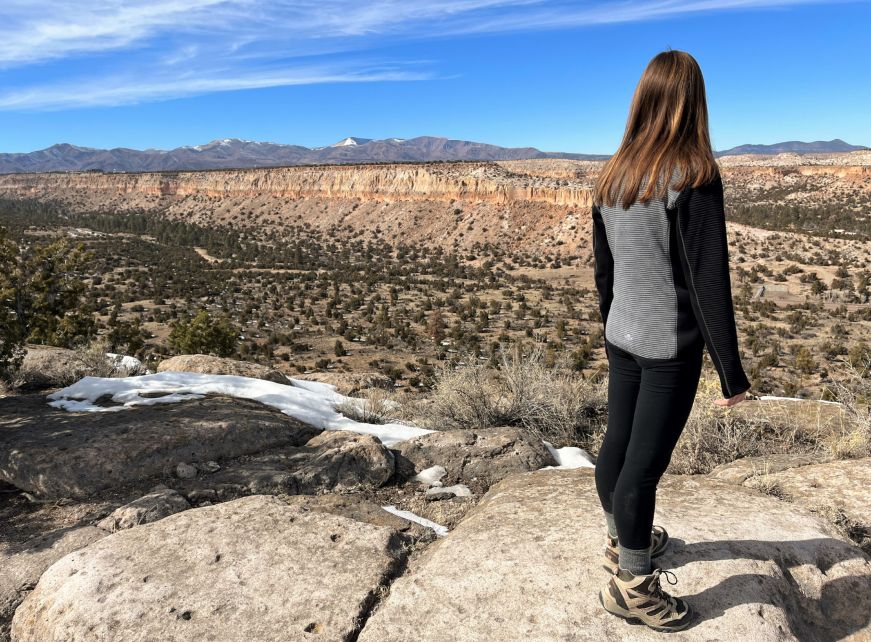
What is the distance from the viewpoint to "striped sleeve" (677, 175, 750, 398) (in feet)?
6.43

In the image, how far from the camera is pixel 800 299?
86.4 ft

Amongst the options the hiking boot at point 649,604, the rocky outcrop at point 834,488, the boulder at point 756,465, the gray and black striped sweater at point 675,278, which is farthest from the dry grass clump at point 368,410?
the gray and black striped sweater at point 675,278

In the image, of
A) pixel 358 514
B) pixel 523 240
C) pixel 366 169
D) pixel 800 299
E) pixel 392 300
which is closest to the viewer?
pixel 358 514

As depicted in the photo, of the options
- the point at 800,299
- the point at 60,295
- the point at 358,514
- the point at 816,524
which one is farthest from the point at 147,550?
the point at 800,299

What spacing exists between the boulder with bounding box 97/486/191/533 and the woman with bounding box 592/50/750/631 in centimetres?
275

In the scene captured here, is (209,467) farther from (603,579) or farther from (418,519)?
(603,579)

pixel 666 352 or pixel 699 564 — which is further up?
pixel 666 352

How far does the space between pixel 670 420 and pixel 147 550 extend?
8.70 ft

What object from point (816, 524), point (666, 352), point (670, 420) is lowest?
point (816, 524)

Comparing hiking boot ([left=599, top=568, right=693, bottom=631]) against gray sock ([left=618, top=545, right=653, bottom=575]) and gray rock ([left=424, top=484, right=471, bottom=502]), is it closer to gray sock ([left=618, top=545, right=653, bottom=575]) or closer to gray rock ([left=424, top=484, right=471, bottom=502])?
gray sock ([left=618, top=545, right=653, bottom=575])

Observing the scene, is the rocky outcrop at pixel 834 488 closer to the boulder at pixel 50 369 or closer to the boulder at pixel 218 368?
the boulder at pixel 218 368

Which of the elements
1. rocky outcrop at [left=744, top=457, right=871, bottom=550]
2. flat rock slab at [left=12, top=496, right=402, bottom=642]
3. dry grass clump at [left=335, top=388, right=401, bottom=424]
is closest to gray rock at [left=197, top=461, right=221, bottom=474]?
flat rock slab at [left=12, top=496, right=402, bottom=642]

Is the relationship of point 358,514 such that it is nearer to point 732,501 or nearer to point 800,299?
point 732,501

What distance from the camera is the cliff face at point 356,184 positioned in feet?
172
